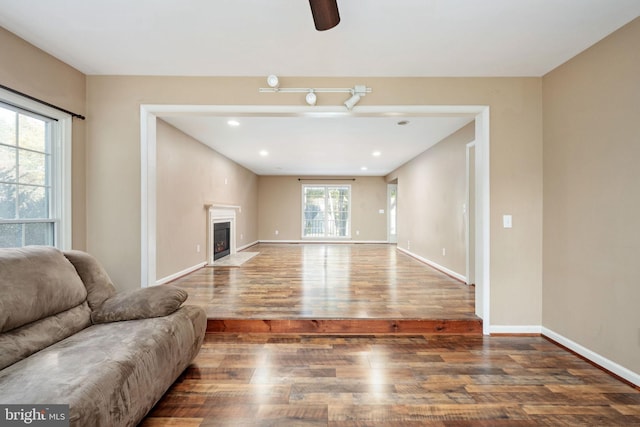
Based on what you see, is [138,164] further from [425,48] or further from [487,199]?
[487,199]

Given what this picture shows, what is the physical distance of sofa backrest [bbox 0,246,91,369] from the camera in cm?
144

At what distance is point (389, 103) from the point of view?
2.73 m

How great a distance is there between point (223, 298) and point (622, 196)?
378 centimetres

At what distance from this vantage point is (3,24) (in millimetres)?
1999

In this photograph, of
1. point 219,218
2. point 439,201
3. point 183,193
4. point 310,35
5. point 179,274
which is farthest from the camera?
point 219,218

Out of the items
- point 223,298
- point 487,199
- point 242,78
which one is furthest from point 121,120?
point 487,199

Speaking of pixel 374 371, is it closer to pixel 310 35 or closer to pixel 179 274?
pixel 310 35

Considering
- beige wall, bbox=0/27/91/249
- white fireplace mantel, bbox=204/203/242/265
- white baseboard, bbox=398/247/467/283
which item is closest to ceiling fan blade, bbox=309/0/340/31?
beige wall, bbox=0/27/91/249

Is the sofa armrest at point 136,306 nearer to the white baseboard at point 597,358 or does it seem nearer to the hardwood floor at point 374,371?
the hardwood floor at point 374,371

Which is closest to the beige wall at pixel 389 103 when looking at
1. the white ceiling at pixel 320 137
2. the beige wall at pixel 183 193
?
the white ceiling at pixel 320 137

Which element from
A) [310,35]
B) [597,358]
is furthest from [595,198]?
[310,35]

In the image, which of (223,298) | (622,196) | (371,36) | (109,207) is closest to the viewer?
(622,196)

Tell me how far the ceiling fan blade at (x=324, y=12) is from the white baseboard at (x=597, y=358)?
300 centimetres

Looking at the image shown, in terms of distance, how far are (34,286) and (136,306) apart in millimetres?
535
